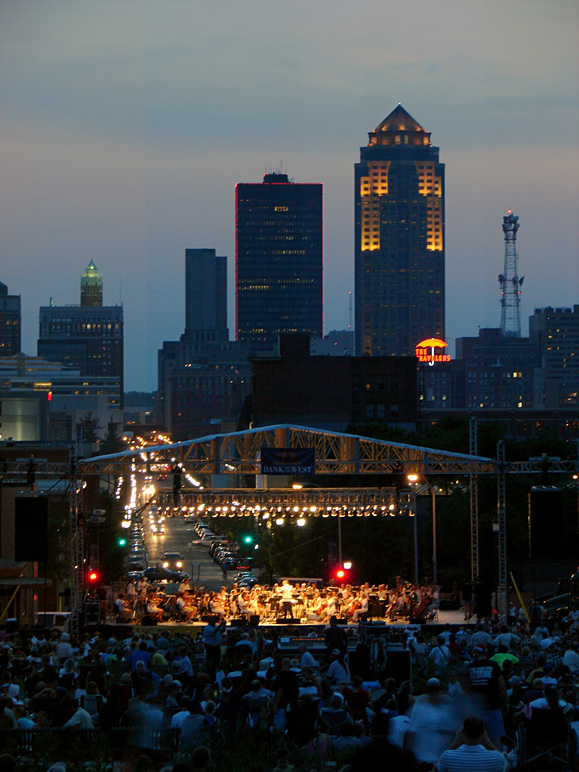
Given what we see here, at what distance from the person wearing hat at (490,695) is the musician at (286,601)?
67.6ft

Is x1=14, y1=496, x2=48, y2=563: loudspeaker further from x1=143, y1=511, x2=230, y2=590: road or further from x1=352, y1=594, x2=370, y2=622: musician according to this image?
x1=143, y1=511, x2=230, y2=590: road

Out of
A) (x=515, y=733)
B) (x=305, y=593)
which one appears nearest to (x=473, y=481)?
(x=305, y=593)

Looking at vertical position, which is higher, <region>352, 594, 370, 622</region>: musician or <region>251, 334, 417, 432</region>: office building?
<region>251, 334, 417, 432</region>: office building

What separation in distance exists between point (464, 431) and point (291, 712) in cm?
5925

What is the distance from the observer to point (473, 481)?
32.6 metres

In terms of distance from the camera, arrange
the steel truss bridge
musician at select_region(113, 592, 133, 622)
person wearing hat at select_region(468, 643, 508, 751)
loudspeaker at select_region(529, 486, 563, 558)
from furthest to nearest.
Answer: musician at select_region(113, 592, 133, 622)
the steel truss bridge
loudspeaker at select_region(529, 486, 563, 558)
person wearing hat at select_region(468, 643, 508, 751)

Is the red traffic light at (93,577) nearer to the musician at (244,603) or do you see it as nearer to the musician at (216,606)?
the musician at (216,606)

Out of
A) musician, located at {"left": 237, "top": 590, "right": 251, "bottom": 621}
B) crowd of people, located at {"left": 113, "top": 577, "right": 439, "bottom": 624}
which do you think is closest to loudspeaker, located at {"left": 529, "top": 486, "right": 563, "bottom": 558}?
crowd of people, located at {"left": 113, "top": 577, "right": 439, "bottom": 624}

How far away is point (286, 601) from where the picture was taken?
34.9m

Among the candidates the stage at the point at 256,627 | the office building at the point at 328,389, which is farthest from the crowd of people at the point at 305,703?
the office building at the point at 328,389

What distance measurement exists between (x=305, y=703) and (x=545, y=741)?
2.43 meters

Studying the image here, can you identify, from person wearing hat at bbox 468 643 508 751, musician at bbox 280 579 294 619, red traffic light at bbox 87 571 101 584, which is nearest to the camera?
person wearing hat at bbox 468 643 508 751

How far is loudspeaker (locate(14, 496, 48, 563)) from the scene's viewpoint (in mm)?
28344

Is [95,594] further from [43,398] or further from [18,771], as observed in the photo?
[43,398]
